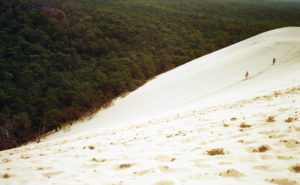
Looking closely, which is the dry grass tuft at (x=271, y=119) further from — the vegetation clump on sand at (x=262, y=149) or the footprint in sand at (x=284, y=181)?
the footprint in sand at (x=284, y=181)

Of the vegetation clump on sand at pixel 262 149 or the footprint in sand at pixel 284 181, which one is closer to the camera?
the footprint in sand at pixel 284 181

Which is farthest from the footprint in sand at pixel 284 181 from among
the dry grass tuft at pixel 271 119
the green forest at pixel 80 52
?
the green forest at pixel 80 52

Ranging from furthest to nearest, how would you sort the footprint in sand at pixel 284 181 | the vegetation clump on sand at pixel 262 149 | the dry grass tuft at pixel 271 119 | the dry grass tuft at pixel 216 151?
the dry grass tuft at pixel 271 119 < the dry grass tuft at pixel 216 151 < the vegetation clump on sand at pixel 262 149 < the footprint in sand at pixel 284 181

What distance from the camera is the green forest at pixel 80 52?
97.6 ft

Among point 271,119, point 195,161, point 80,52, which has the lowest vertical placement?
point 195,161

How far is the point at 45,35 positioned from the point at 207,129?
63.5 meters

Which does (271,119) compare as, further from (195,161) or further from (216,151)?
(195,161)

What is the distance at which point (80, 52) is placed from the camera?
5572 centimetres

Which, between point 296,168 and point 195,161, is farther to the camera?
point 195,161

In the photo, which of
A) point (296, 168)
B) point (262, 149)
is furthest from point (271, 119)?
point (296, 168)

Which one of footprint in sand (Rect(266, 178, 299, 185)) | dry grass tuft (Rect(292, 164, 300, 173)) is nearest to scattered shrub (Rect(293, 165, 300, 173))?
dry grass tuft (Rect(292, 164, 300, 173))

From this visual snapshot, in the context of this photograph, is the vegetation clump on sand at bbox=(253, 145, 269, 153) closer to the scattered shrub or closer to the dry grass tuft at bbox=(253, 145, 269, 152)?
the dry grass tuft at bbox=(253, 145, 269, 152)

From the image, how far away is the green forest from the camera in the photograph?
29.8 m

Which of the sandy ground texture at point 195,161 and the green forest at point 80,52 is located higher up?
the green forest at point 80,52
